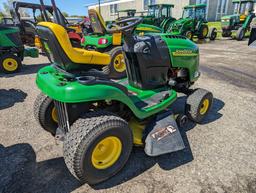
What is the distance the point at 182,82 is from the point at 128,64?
1.03m

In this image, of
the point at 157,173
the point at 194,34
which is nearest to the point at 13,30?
the point at 157,173

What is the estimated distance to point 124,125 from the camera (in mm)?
2010

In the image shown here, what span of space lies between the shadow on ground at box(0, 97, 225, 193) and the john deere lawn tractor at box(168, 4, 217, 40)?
10152 millimetres

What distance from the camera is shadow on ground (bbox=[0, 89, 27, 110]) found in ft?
13.0

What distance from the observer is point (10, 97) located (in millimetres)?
4305

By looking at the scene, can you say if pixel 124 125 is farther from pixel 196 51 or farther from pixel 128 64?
pixel 196 51

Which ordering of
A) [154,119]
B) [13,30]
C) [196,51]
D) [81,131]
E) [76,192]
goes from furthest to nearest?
[13,30] < [196,51] < [154,119] < [76,192] < [81,131]

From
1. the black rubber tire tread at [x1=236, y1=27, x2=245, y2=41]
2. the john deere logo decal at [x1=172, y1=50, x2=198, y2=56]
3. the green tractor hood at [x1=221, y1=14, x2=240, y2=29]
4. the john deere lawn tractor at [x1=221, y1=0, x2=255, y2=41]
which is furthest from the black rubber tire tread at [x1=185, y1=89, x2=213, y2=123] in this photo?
the green tractor hood at [x1=221, y1=14, x2=240, y2=29]

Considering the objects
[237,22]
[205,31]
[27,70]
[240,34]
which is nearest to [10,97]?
[27,70]

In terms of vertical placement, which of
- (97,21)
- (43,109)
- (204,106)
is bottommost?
(204,106)

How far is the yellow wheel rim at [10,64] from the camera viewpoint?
6183mm

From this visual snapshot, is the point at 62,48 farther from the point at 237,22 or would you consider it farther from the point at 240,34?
the point at 237,22

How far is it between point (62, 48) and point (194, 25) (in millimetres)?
11689

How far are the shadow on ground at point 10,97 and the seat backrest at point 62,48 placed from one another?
2.45 metres
